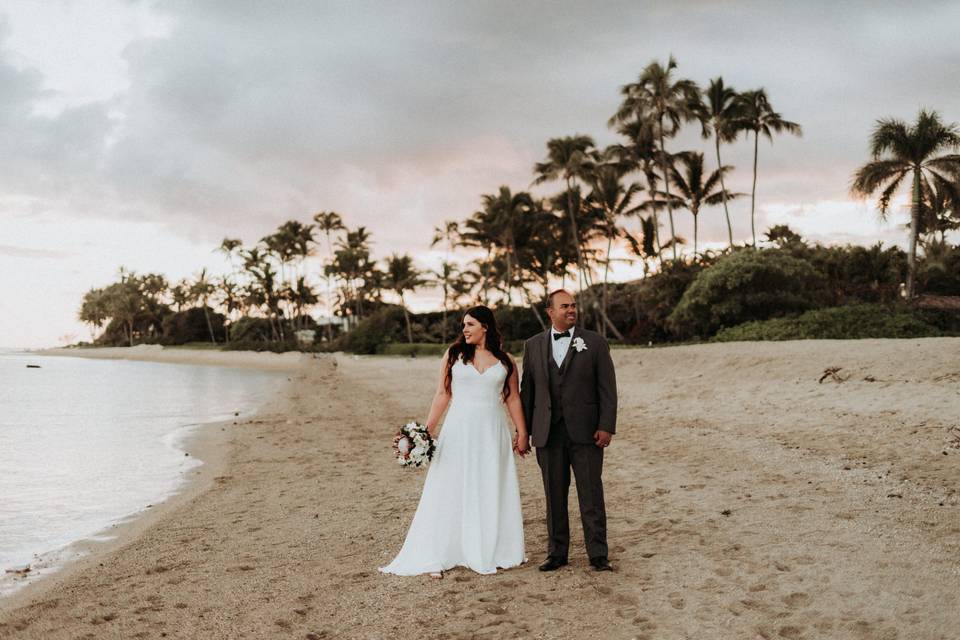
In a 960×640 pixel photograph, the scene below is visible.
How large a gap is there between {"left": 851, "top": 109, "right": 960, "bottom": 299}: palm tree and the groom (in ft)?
84.0

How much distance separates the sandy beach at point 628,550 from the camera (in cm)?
397

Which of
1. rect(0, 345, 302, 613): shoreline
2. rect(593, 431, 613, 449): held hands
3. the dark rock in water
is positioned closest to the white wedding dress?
rect(593, 431, 613, 449): held hands

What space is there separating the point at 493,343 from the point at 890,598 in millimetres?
2823

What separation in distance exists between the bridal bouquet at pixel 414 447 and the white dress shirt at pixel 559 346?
104cm

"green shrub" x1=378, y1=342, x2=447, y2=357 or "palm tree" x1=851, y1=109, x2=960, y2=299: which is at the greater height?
"palm tree" x1=851, y1=109, x2=960, y2=299

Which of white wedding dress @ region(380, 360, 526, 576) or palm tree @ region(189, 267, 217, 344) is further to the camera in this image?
palm tree @ region(189, 267, 217, 344)

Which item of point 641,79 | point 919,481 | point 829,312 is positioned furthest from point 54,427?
point 641,79

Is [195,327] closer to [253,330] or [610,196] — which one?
[253,330]

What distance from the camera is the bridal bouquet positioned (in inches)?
186

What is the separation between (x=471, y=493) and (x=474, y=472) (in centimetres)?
15

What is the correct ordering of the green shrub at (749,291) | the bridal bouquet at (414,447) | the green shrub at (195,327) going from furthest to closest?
1. the green shrub at (195,327)
2. the green shrub at (749,291)
3. the bridal bouquet at (414,447)

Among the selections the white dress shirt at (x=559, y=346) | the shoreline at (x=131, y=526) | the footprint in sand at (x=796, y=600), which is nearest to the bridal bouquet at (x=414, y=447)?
the white dress shirt at (x=559, y=346)

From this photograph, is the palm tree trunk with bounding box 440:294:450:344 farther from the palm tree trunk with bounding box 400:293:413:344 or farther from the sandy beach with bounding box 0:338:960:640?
the sandy beach with bounding box 0:338:960:640

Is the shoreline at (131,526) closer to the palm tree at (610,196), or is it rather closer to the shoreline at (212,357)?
Answer: the palm tree at (610,196)
